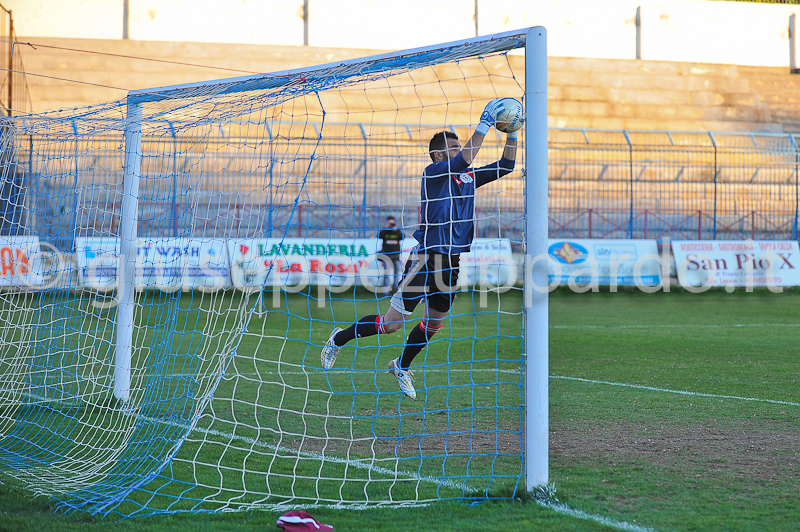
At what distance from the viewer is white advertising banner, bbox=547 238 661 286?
16766mm

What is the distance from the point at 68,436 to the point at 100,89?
706 inches

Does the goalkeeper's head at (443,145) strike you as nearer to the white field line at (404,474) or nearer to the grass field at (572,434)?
the grass field at (572,434)

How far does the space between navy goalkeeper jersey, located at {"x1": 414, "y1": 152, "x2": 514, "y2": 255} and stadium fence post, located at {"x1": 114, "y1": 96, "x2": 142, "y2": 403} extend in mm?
2527

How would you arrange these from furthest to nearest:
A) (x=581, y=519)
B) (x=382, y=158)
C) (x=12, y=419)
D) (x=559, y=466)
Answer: (x=382, y=158), (x=12, y=419), (x=559, y=466), (x=581, y=519)

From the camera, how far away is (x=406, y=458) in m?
4.35

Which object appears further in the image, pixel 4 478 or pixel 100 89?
pixel 100 89

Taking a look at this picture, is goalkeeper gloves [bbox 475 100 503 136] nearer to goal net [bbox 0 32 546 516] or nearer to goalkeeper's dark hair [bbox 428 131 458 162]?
goal net [bbox 0 32 546 516]

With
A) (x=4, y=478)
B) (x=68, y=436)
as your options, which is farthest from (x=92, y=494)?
(x=68, y=436)

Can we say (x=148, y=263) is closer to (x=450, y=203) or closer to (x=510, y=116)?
(x=450, y=203)

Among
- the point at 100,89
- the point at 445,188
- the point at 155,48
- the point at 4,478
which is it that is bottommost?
the point at 4,478

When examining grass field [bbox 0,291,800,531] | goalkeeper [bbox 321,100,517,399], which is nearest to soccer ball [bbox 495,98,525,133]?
goalkeeper [bbox 321,100,517,399]

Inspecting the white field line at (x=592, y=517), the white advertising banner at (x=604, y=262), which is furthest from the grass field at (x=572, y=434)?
the white advertising banner at (x=604, y=262)

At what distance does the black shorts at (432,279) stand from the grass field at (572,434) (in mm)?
412

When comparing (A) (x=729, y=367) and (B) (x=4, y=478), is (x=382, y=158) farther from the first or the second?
(B) (x=4, y=478)
